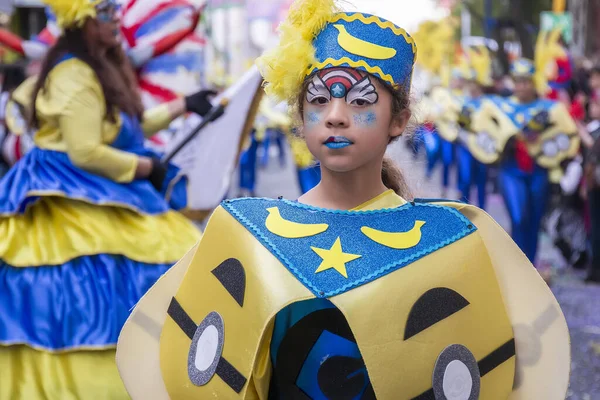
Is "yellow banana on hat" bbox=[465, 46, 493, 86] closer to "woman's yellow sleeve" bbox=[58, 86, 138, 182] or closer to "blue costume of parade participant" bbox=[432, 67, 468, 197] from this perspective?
"blue costume of parade participant" bbox=[432, 67, 468, 197]

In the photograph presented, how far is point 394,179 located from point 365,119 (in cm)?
38

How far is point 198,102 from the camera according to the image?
4.41 meters

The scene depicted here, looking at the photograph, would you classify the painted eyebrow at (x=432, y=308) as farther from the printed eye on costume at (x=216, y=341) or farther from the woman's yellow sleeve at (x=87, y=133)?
the woman's yellow sleeve at (x=87, y=133)

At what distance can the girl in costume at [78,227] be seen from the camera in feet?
11.8

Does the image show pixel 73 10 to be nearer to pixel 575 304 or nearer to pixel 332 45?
pixel 332 45

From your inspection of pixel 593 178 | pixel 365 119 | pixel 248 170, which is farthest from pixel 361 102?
pixel 248 170

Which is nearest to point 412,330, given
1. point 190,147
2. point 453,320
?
point 453,320

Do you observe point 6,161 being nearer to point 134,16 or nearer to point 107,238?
point 134,16

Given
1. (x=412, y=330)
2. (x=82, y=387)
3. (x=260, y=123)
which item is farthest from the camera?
(x=260, y=123)

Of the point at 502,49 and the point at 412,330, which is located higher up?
the point at 412,330

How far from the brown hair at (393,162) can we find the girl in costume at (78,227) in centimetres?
158

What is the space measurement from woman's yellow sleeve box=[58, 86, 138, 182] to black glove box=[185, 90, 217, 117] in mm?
686

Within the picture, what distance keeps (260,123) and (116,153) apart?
472 inches

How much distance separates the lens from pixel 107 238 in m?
3.75
